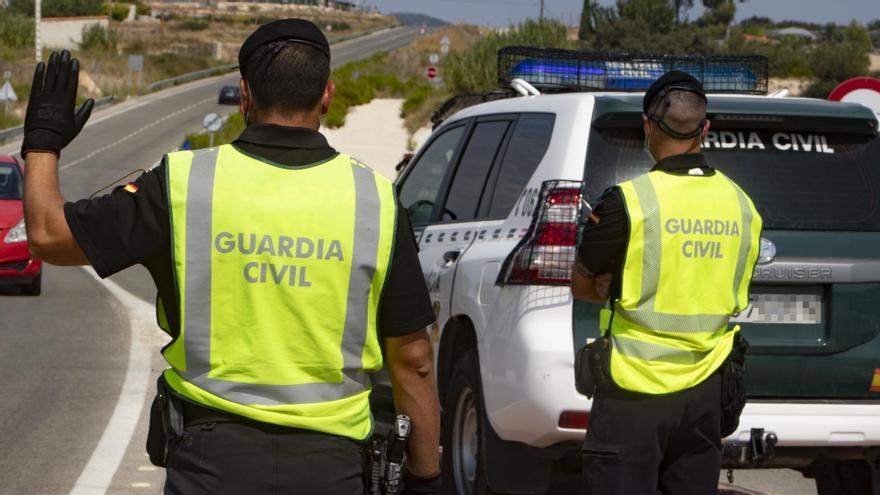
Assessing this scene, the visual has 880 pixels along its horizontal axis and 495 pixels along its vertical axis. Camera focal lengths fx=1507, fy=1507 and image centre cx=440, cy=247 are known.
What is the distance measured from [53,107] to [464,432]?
353 centimetres

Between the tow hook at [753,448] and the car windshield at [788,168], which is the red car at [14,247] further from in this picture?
the tow hook at [753,448]

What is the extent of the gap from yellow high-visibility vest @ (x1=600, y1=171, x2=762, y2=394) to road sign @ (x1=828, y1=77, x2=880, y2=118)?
7.83 metres

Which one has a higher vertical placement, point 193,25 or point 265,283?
point 265,283

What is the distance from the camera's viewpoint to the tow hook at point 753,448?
546 centimetres

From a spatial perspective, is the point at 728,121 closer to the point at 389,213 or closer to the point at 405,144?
the point at 389,213

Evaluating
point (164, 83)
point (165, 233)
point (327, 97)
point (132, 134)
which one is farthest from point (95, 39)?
point (165, 233)

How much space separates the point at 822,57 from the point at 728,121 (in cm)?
8969

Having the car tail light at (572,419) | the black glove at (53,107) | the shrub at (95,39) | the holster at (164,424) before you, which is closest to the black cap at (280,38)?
the black glove at (53,107)

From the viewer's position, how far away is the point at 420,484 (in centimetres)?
351

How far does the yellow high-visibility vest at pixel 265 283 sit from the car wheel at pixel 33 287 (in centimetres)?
1409

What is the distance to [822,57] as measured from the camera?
9206 centimetres

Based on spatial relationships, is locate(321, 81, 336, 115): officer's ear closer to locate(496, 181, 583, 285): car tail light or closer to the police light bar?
locate(496, 181, 583, 285): car tail light

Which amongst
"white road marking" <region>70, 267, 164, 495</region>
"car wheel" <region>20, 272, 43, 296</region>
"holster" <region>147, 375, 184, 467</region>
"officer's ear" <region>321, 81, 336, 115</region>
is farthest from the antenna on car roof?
"car wheel" <region>20, 272, 43, 296</region>

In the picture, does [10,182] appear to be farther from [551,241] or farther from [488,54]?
[488,54]
